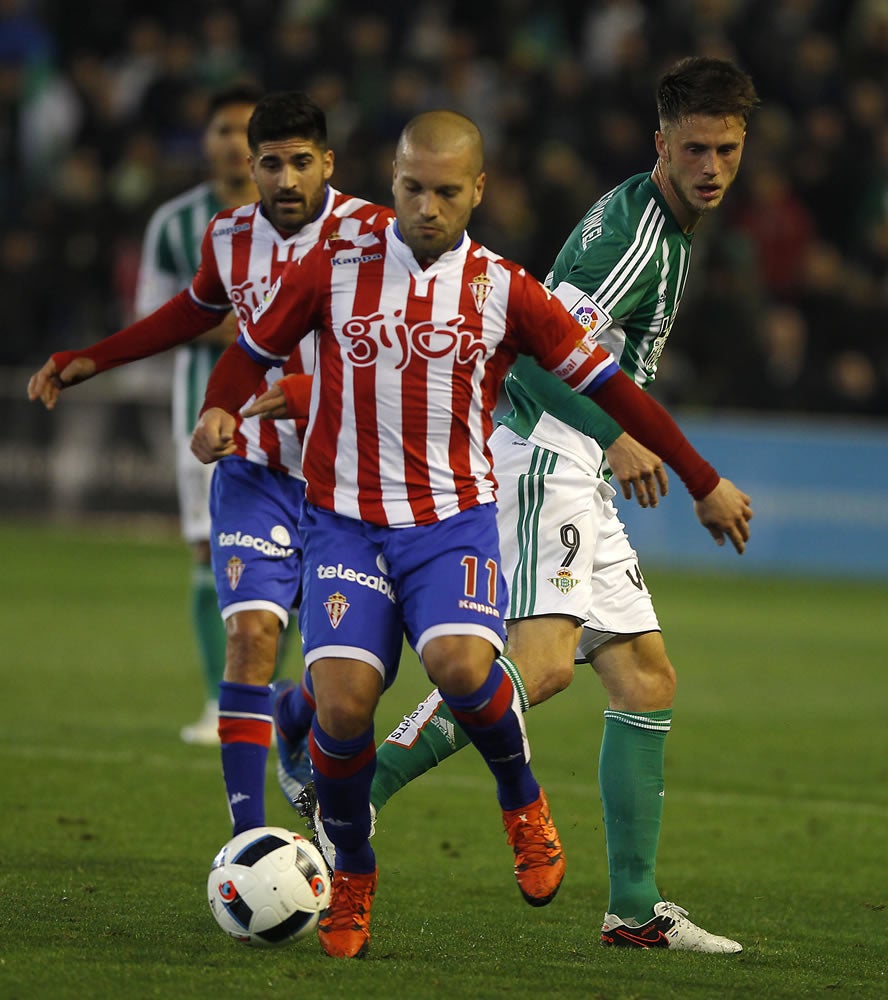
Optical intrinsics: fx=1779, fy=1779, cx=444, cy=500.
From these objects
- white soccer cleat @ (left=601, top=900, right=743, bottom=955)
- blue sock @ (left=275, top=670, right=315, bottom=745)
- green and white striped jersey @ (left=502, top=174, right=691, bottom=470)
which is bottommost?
white soccer cleat @ (left=601, top=900, right=743, bottom=955)

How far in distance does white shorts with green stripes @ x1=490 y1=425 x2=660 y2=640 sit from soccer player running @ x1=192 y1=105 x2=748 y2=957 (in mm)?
422

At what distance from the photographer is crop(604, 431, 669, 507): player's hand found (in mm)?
4398

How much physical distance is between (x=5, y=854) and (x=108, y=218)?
11878mm

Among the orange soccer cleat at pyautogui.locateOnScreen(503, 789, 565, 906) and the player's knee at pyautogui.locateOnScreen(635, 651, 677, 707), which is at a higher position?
the player's knee at pyautogui.locateOnScreen(635, 651, 677, 707)

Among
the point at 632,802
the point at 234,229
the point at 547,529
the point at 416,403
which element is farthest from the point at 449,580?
the point at 234,229

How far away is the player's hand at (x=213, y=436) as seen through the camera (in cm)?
441

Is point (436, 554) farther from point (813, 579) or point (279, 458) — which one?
point (813, 579)

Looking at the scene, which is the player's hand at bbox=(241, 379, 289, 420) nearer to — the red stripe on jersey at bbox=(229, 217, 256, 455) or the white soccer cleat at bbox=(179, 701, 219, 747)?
the red stripe on jersey at bbox=(229, 217, 256, 455)

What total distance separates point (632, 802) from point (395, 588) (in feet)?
3.14

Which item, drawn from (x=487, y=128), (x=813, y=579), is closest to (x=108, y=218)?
(x=487, y=128)

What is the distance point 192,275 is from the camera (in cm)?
757

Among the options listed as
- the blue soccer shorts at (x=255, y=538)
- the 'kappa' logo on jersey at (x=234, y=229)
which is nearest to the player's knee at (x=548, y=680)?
the blue soccer shorts at (x=255, y=538)

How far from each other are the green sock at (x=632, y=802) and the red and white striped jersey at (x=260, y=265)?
1.53 metres

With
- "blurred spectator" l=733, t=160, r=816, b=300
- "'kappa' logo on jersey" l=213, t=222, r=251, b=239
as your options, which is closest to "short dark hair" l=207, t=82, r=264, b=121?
"'kappa' logo on jersey" l=213, t=222, r=251, b=239
